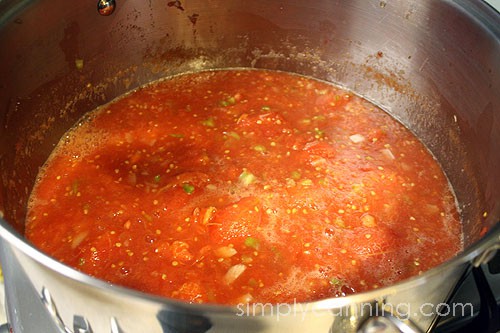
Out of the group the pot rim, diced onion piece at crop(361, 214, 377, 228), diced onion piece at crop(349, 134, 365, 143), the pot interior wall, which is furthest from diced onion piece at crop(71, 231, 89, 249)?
diced onion piece at crop(349, 134, 365, 143)

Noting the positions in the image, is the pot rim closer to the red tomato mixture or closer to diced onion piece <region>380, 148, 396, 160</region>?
the red tomato mixture

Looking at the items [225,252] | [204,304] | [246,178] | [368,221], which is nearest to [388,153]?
[368,221]

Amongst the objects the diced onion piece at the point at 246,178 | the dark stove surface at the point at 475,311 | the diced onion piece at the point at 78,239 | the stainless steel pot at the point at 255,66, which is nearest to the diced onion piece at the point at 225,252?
the diced onion piece at the point at 246,178

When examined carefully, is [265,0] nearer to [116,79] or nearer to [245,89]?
[245,89]

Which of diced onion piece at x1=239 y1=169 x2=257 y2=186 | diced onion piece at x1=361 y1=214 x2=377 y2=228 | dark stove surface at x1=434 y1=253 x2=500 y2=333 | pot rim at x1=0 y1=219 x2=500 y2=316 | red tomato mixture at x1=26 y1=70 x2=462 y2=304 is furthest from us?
diced onion piece at x1=239 y1=169 x2=257 y2=186

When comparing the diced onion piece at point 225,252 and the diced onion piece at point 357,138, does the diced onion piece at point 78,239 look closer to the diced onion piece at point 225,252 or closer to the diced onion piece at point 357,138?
the diced onion piece at point 225,252

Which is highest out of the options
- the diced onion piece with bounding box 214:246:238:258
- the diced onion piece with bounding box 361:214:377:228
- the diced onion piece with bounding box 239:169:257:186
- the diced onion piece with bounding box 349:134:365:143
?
the diced onion piece with bounding box 349:134:365:143

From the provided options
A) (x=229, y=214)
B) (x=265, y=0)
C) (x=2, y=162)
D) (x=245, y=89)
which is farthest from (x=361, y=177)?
(x=2, y=162)
